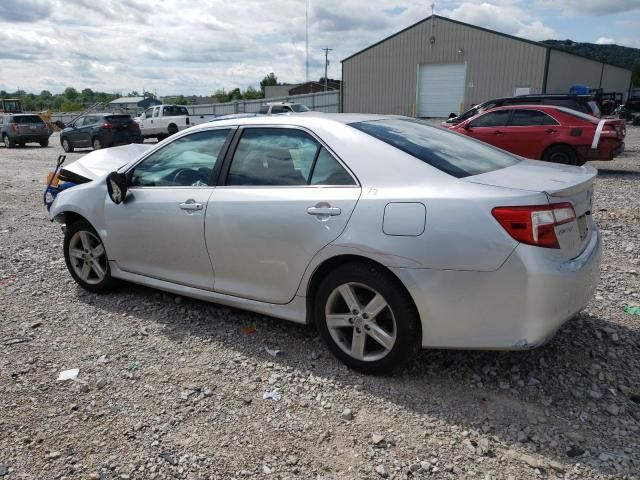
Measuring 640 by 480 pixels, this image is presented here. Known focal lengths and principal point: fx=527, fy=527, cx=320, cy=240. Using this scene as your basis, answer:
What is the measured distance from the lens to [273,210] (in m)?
3.41

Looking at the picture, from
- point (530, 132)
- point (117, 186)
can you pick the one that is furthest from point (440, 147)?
point (530, 132)

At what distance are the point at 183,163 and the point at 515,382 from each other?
285cm

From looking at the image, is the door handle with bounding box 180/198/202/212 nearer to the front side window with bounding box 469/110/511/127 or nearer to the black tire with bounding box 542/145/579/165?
the black tire with bounding box 542/145/579/165

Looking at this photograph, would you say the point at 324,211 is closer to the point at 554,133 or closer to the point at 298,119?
the point at 298,119

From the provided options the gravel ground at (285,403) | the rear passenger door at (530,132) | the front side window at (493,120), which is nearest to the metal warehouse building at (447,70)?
the front side window at (493,120)

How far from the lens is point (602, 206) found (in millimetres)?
8133

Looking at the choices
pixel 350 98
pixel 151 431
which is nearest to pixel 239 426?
pixel 151 431

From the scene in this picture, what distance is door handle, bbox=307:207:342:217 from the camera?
3.13m

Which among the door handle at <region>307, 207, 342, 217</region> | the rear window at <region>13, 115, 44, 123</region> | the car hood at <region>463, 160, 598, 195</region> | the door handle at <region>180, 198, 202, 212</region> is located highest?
the car hood at <region>463, 160, 598, 195</region>

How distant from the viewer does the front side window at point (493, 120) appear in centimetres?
1202

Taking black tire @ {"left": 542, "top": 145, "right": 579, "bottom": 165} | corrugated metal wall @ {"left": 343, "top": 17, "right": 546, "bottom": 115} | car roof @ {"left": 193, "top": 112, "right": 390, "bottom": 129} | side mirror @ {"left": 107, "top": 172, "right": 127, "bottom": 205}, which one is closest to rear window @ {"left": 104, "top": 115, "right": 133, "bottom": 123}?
black tire @ {"left": 542, "top": 145, "right": 579, "bottom": 165}

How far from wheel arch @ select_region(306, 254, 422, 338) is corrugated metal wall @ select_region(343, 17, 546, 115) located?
30.9 meters

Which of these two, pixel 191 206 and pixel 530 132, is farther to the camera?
pixel 530 132

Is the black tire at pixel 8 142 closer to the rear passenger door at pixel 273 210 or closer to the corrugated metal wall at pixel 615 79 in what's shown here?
the rear passenger door at pixel 273 210
